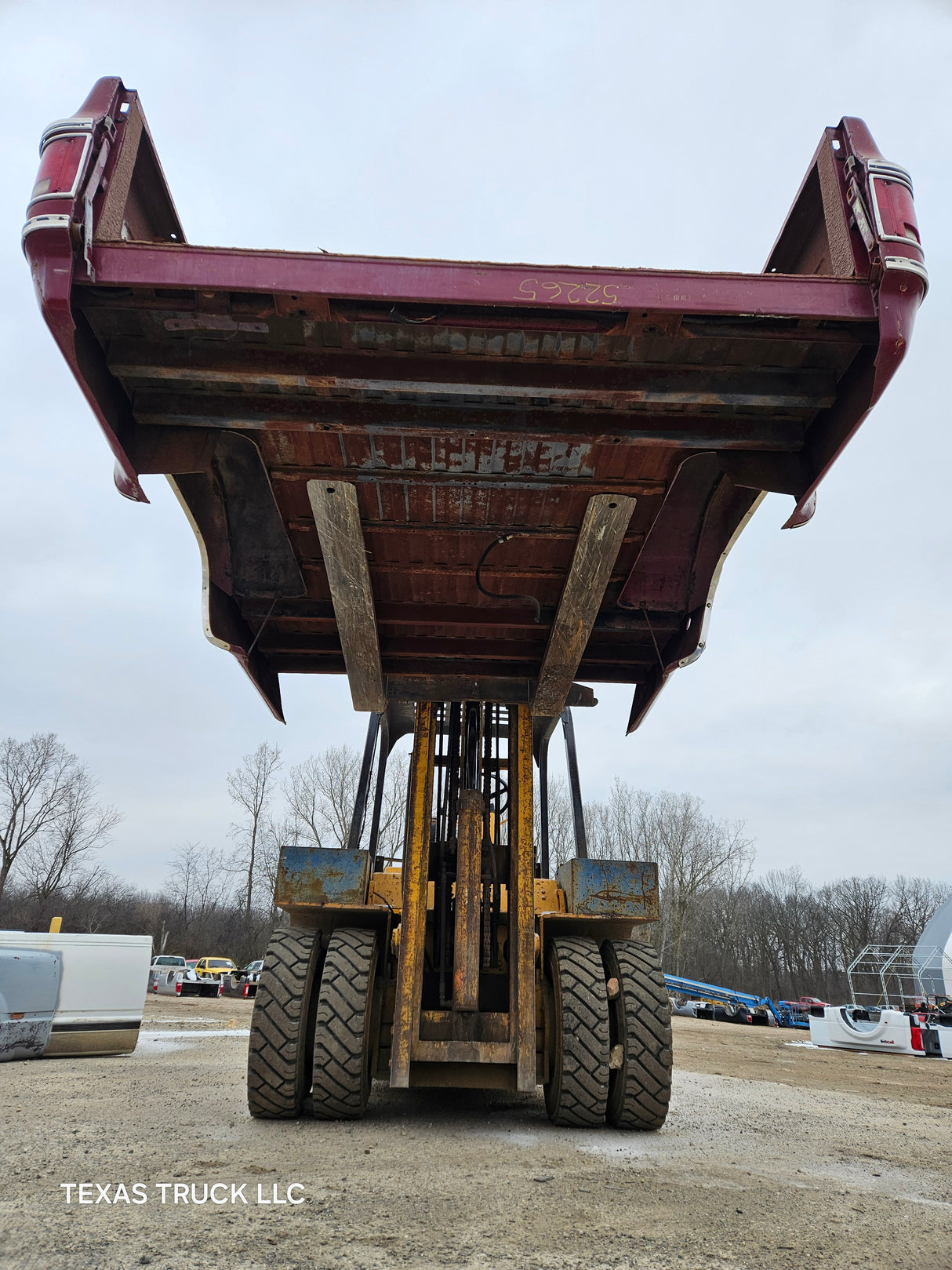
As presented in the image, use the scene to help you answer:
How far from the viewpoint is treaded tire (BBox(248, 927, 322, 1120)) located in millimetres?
4797

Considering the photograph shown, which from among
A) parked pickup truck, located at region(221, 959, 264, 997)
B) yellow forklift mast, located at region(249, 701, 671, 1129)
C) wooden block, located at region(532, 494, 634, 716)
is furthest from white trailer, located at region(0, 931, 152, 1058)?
parked pickup truck, located at region(221, 959, 264, 997)

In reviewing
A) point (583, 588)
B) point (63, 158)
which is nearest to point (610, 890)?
point (583, 588)

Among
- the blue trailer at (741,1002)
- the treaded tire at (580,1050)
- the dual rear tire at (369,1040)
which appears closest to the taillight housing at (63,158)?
the dual rear tire at (369,1040)

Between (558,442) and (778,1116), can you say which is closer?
(558,442)

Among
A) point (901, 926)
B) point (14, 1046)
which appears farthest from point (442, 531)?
point (901, 926)

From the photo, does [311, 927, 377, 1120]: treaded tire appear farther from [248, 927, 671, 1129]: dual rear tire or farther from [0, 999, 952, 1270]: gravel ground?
[0, 999, 952, 1270]: gravel ground

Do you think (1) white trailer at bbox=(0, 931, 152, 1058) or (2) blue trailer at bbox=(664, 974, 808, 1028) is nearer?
(1) white trailer at bbox=(0, 931, 152, 1058)

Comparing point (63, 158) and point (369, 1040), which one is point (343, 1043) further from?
point (63, 158)

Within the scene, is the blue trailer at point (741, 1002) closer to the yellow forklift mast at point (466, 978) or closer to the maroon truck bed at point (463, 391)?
the yellow forklift mast at point (466, 978)

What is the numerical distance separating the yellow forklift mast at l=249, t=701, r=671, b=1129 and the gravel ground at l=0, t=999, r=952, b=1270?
0.90 feet

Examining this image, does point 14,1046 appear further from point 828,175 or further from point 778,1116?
point 828,175

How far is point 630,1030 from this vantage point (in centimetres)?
494

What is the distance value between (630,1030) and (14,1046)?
708cm

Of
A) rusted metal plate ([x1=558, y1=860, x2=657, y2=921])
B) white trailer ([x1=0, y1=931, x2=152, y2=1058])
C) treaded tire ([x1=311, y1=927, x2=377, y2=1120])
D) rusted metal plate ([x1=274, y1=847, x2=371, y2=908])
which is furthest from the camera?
white trailer ([x1=0, y1=931, x2=152, y2=1058])
